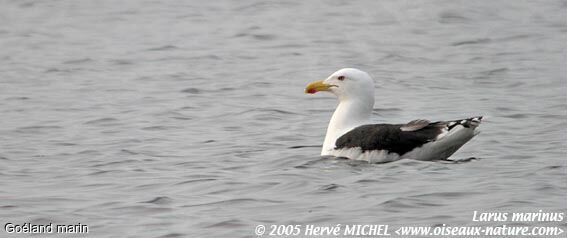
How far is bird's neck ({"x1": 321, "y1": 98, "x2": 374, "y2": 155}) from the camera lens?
12.9 metres

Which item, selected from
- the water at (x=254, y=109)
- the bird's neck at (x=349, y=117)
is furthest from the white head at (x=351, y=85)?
the water at (x=254, y=109)

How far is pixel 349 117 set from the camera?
13.0 m

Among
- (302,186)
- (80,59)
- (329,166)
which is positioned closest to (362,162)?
(329,166)

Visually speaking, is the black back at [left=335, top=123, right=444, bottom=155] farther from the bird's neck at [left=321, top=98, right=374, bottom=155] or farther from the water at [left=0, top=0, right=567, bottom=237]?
the bird's neck at [left=321, top=98, right=374, bottom=155]

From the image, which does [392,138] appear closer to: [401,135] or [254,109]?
[401,135]

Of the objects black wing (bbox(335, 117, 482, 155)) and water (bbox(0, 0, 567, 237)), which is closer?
→ water (bbox(0, 0, 567, 237))

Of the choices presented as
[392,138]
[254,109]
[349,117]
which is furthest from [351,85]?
[254,109]

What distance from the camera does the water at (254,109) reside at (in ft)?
35.0

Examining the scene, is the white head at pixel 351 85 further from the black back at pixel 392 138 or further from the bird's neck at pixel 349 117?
the black back at pixel 392 138

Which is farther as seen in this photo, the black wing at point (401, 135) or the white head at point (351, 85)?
the white head at point (351, 85)

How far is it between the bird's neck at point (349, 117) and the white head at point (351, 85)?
6 cm

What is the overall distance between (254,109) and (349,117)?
3.67 metres

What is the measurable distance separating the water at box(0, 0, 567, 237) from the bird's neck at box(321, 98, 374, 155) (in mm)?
459

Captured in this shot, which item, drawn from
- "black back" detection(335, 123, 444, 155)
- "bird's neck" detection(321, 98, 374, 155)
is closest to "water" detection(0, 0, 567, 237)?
"black back" detection(335, 123, 444, 155)
